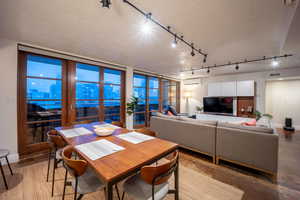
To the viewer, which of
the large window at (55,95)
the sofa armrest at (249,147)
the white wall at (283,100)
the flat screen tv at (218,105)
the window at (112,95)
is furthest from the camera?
the flat screen tv at (218,105)

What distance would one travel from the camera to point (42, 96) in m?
2.96

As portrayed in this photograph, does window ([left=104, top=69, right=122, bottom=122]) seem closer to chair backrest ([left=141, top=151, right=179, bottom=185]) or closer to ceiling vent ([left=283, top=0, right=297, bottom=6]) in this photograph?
chair backrest ([left=141, top=151, right=179, bottom=185])

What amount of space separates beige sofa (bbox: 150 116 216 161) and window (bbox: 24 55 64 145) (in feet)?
9.10

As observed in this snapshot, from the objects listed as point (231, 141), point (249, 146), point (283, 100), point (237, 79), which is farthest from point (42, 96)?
Result: point (283, 100)

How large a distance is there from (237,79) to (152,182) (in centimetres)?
656

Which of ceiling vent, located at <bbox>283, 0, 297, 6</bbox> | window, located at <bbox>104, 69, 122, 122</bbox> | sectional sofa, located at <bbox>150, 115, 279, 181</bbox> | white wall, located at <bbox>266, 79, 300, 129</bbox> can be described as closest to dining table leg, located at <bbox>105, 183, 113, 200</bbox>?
sectional sofa, located at <bbox>150, 115, 279, 181</bbox>

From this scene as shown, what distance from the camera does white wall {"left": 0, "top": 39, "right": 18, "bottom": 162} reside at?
2.36m

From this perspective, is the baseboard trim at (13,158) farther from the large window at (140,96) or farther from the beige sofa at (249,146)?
the beige sofa at (249,146)

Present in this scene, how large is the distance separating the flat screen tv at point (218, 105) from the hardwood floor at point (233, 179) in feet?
10.1

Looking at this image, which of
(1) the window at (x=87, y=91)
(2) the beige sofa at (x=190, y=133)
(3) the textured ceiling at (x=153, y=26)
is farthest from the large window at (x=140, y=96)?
(3) the textured ceiling at (x=153, y=26)

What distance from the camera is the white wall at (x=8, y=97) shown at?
236cm

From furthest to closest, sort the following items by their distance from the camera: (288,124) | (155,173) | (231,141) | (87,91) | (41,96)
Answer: (288,124), (87,91), (41,96), (231,141), (155,173)

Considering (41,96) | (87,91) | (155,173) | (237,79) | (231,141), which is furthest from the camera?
(237,79)

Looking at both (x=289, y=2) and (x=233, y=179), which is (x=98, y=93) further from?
(x=289, y=2)
